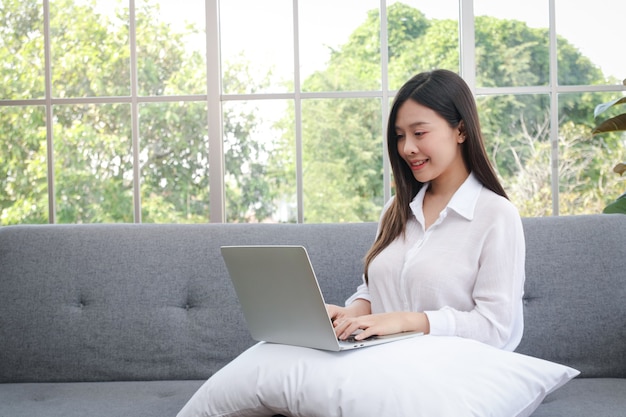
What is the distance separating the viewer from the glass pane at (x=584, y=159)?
11.2 ft

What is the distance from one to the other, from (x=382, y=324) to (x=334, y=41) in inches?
86.6

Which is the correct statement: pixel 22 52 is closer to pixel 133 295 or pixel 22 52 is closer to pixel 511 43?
pixel 133 295

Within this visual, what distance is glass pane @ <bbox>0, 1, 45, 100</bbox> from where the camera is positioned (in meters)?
3.58

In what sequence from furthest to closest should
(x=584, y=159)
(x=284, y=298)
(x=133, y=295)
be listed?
1. (x=584, y=159)
2. (x=133, y=295)
3. (x=284, y=298)

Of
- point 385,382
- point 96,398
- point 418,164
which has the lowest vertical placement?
point 96,398

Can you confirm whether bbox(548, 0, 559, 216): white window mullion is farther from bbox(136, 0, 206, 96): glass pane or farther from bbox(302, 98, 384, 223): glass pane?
bbox(136, 0, 206, 96): glass pane

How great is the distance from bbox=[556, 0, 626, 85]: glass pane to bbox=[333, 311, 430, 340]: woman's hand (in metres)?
2.08

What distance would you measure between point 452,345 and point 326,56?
229cm

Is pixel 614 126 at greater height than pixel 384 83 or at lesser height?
lesser

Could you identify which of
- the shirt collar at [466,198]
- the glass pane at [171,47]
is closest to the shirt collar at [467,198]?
the shirt collar at [466,198]

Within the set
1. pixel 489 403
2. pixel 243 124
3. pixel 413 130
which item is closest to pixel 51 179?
pixel 243 124

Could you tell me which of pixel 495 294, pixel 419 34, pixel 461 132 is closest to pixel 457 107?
pixel 461 132

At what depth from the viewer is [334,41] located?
144 inches

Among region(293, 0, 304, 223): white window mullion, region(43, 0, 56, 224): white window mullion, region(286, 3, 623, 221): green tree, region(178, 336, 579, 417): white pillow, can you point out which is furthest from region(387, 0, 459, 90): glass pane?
region(178, 336, 579, 417): white pillow
